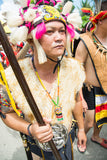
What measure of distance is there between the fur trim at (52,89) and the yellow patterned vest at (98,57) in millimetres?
553

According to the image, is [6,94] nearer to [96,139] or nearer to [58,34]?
[58,34]

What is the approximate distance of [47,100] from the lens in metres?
1.17

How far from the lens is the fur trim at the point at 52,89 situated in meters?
1.12

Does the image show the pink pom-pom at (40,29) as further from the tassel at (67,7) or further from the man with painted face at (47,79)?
the tassel at (67,7)

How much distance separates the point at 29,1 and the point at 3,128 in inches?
106

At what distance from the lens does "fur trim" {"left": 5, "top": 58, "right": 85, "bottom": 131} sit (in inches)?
44.1

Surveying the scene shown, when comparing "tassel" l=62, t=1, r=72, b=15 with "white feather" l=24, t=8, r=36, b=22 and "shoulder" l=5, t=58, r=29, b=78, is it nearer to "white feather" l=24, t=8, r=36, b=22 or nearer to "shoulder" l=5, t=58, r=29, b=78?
"white feather" l=24, t=8, r=36, b=22

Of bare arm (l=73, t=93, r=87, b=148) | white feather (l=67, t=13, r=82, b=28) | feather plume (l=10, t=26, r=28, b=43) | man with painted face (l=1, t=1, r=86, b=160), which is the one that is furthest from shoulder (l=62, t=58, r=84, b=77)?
feather plume (l=10, t=26, r=28, b=43)

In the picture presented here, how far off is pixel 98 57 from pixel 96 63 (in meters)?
0.09

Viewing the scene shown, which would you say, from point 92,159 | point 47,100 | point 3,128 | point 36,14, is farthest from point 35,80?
point 3,128

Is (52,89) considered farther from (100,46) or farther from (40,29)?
(100,46)

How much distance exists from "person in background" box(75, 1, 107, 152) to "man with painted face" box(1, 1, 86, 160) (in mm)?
572

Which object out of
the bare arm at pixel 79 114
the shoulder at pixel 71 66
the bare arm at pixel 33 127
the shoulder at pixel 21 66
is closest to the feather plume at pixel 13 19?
the shoulder at pixel 21 66

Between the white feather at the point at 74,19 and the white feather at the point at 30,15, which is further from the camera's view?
the white feather at the point at 74,19
